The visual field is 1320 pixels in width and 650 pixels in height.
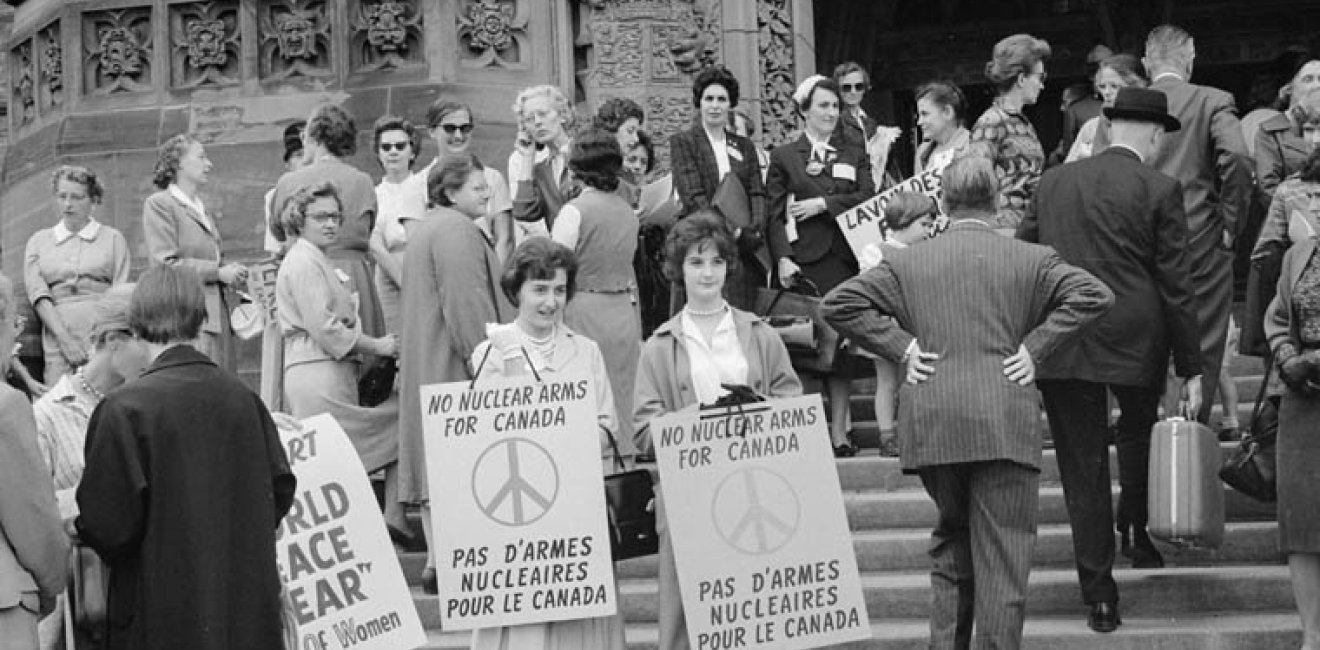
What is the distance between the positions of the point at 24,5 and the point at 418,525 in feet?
20.9

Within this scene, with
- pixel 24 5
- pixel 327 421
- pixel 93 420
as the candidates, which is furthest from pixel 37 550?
pixel 24 5

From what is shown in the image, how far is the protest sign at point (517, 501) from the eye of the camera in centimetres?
916

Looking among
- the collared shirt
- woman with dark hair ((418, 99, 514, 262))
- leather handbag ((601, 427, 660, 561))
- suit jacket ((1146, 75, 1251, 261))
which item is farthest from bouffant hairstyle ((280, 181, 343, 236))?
suit jacket ((1146, 75, 1251, 261))

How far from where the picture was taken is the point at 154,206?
41.5 feet

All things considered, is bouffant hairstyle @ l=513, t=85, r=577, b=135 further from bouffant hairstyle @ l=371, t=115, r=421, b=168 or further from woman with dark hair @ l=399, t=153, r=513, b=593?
woman with dark hair @ l=399, t=153, r=513, b=593

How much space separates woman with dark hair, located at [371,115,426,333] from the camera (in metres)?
12.4

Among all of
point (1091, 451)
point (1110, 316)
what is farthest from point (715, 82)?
point (1091, 451)

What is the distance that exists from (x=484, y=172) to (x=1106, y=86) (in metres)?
3.11

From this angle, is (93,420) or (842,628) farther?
(842,628)

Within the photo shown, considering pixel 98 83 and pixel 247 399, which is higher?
pixel 98 83

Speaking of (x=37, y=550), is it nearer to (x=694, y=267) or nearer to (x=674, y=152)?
(x=694, y=267)

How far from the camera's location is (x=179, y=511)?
7527 millimetres

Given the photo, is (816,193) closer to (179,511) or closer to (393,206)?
(393,206)

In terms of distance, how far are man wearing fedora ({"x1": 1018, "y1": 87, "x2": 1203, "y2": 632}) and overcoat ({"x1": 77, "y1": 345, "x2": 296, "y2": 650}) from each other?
12.0 ft
